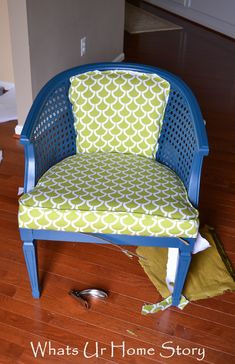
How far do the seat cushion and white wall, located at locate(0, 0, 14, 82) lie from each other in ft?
6.11

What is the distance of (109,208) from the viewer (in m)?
1.41

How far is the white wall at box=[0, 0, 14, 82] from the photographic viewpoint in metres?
2.98

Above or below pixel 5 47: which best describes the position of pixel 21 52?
above

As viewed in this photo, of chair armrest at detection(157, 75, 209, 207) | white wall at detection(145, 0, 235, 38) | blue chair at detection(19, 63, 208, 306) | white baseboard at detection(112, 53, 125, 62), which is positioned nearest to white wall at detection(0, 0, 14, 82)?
white baseboard at detection(112, 53, 125, 62)

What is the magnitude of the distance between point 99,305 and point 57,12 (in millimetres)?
1658

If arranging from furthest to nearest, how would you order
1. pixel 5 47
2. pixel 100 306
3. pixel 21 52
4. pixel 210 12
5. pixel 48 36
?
pixel 210 12, pixel 5 47, pixel 48 36, pixel 21 52, pixel 100 306

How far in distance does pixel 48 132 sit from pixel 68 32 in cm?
133

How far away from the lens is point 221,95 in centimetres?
332

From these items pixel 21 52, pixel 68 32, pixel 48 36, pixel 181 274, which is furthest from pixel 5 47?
pixel 181 274

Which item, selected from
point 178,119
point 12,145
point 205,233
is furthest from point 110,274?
point 12,145

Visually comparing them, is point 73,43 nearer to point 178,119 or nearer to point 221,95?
point 221,95

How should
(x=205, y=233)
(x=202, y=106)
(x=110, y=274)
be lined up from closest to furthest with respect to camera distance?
(x=110, y=274)
(x=205, y=233)
(x=202, y=106)

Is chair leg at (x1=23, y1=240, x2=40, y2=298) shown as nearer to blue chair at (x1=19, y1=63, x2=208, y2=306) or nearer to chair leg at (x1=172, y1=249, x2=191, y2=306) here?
blue chair at (x1=19, y1=63, x2=208, y2=306)

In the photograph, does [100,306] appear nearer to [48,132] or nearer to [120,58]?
[48,132]
